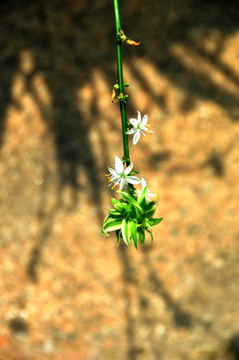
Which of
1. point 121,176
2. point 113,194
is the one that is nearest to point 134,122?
point 121,176

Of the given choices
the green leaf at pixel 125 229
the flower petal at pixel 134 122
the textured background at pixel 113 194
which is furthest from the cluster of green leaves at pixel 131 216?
the textured background at pixel 113 194

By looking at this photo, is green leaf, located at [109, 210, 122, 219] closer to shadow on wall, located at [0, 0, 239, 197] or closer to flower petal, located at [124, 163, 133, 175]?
flower petal, located at [124, 163, 133, 175]

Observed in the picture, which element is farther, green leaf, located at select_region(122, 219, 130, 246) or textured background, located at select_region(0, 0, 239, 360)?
textured background, located at select_region(0, 0, 239, 360)

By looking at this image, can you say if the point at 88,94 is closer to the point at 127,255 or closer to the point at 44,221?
the point at 44,221

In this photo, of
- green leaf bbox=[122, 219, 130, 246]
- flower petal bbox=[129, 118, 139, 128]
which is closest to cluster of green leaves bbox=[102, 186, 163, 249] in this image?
green leaf bbox=[122, 219, 130, 246]

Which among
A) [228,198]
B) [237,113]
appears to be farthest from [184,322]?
[237,113]

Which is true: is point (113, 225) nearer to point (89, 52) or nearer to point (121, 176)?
point (121, 176)
